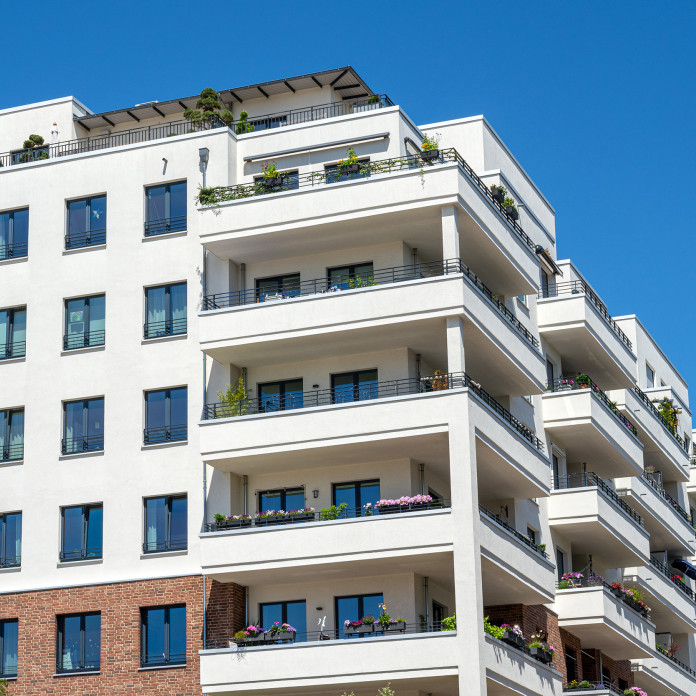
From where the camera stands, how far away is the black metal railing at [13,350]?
53344 mm

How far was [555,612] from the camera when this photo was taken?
55875 mm

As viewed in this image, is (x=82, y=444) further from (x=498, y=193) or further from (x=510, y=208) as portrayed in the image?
(x=510, y=208)

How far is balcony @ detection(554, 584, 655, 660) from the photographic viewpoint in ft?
182

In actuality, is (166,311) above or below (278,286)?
below

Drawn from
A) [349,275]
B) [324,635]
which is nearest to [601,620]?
[324,635]

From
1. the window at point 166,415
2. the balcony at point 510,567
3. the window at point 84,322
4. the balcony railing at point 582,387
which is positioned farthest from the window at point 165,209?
the balcony railing at point 582,387

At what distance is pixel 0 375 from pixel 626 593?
996 inches

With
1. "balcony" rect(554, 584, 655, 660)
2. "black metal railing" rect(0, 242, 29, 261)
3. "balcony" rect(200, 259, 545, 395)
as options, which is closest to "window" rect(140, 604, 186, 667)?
"balcony" rect(200, 259, 545, 395)

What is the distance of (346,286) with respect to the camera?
50969 millimetres

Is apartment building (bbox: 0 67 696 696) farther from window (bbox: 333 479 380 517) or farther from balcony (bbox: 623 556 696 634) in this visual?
balcony (bbox: 623 556 696 634)

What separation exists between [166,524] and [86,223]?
37.0 feet

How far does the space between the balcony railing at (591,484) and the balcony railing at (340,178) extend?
11571 millimetres

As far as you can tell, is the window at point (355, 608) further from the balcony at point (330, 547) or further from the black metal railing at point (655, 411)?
the black metal railing at point (655, 411)

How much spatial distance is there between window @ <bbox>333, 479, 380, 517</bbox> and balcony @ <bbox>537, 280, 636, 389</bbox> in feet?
44.8
